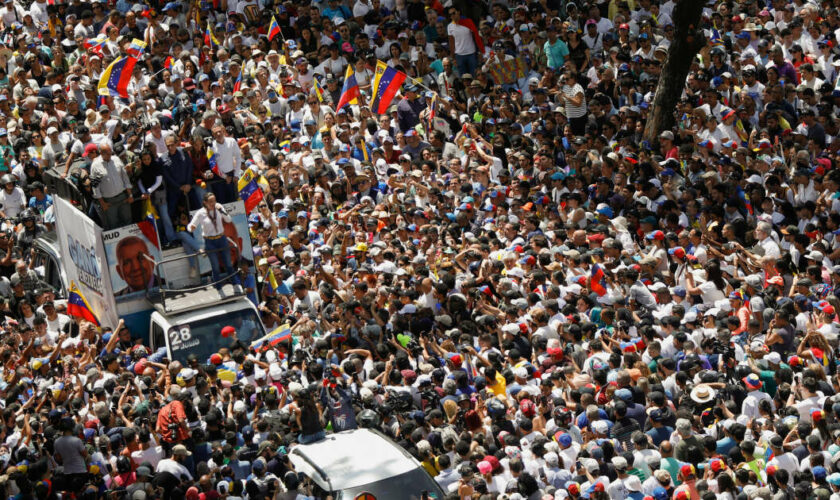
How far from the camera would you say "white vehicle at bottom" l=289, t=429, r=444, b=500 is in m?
14.7

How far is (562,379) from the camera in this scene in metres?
16.4

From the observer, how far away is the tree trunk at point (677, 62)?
871 inches

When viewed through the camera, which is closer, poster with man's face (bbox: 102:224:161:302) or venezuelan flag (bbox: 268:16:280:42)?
poster with man's face (bbox: 102:224:161:302)

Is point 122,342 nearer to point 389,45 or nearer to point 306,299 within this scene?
point 306,299

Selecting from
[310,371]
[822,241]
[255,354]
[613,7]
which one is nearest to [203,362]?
[255,354]

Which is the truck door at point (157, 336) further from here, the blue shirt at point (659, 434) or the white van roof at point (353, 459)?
the blue shirt at point (659, 434)

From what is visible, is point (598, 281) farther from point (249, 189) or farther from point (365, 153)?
point (365, 153)

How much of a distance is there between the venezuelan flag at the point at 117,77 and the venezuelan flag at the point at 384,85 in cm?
442

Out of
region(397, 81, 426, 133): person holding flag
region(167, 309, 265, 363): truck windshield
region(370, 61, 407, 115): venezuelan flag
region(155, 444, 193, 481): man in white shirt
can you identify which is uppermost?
region(370, 61, 407, 115): venezuelan flag

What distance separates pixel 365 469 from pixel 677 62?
10053 millimetres

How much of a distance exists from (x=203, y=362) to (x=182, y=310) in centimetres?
79

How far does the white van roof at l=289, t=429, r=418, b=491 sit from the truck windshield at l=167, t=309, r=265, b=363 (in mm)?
3443

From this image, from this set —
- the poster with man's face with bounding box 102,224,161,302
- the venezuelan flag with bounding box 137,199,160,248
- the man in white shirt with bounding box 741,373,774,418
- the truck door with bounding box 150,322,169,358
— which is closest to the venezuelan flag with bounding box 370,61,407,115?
the venezuelan flag with bounding box 137,199,160,248

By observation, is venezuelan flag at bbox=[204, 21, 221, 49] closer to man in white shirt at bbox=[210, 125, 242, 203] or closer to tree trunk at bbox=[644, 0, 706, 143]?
man in white shirt at bbox=[210, 125, 242, 203]
